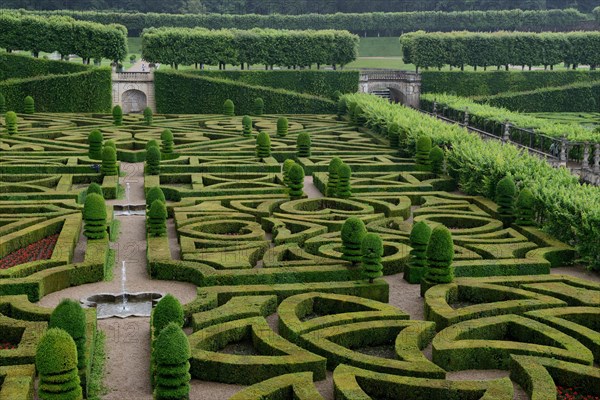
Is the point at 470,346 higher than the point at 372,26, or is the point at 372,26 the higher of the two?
the point at 372,26

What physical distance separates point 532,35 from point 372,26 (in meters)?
26.8

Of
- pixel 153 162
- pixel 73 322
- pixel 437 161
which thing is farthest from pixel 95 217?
pixel 437 161

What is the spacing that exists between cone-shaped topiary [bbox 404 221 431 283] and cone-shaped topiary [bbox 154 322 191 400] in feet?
26.6

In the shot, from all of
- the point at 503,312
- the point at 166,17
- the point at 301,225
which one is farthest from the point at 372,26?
the point at 503,312

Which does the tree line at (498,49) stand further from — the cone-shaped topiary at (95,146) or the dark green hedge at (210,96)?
the cone-shaped topiary at (95,146)

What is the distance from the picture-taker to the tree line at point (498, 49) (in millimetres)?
70688

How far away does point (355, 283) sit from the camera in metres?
19.4

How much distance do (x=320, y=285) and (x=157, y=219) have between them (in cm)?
607

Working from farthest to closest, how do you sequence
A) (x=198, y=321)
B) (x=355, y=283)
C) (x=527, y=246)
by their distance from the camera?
1. (x=527, y=246)
2. (x=355, y=283)
3. (x=198, y=321)

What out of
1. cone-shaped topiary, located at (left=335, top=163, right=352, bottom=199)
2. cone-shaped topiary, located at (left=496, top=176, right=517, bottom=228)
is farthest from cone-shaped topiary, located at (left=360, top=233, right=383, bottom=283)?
cone-shaped topiary, located at (left=335, top=163, right=352, bottom=199)

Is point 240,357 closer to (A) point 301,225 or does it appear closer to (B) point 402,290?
(B) point 402,290

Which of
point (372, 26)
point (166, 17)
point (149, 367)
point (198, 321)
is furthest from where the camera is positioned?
point (372, 26)

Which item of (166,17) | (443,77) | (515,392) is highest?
(166,17)

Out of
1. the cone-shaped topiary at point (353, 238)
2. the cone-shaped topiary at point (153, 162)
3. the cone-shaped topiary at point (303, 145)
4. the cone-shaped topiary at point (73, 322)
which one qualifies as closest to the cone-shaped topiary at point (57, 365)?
the cone-shaped topiary at point (73, 322)
